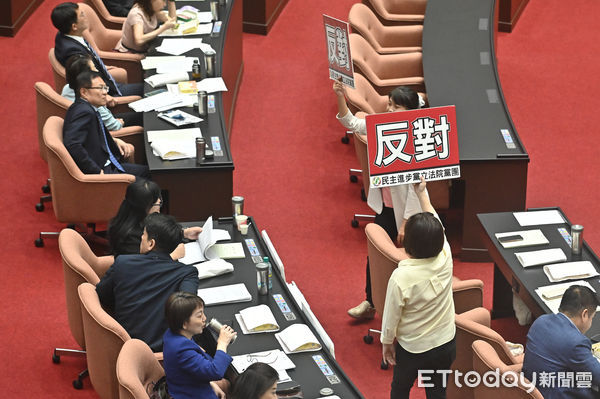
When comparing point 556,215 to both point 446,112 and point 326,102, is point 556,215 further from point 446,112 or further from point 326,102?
point 326,102

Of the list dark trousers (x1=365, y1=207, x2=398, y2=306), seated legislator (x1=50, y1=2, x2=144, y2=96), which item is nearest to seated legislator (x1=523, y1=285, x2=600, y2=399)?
dark trousers (x1=365, y1=207, x2=398, y2=306)

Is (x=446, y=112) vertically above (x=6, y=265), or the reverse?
(x=446, y=112)

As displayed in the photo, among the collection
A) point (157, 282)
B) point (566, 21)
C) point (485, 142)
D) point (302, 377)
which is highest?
point (566, 21)

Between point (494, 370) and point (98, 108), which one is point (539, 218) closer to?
point (494, 370)

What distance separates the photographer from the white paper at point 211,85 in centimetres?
720

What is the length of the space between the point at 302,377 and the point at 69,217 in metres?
2.47

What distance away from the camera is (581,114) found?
29.2ft

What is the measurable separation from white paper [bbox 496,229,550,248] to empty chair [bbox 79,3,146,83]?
3.57m

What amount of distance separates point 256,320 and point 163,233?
62 centimetres

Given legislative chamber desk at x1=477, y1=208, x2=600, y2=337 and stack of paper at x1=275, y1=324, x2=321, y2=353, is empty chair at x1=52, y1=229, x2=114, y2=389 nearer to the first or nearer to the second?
stack of paper at x1=275, y1=324, x2=321, y2=353

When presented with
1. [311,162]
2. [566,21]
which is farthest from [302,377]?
[566,21]

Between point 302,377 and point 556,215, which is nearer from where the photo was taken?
point 302,377

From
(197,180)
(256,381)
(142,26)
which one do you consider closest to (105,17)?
(142,26)

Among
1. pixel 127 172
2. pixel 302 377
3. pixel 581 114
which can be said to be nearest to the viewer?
pixel 302 377
